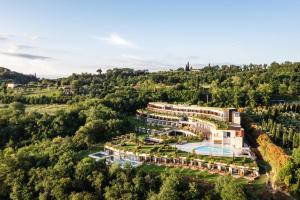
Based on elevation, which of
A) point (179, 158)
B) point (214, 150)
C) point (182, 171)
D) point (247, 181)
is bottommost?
point (247, 181)

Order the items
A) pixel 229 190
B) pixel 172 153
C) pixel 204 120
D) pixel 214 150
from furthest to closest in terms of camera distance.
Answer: pixel 204 120 → pixel 214 150 → pixel 172 153 → pixel 229 190

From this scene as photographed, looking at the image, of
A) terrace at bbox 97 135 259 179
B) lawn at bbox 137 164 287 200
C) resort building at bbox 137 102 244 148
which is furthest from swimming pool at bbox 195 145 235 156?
lawn at bbox 137 164 287 200

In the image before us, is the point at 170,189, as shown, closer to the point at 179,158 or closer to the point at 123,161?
the point at 179,158

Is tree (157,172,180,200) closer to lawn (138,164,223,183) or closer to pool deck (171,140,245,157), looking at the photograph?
lawn (138,164,223,183)

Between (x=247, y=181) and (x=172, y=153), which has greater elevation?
(x=172, y=153)

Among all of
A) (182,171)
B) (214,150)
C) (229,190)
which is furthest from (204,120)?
(229,190)

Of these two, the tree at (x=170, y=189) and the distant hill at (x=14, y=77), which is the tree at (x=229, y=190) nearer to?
the tree at (x=170, y=189)
